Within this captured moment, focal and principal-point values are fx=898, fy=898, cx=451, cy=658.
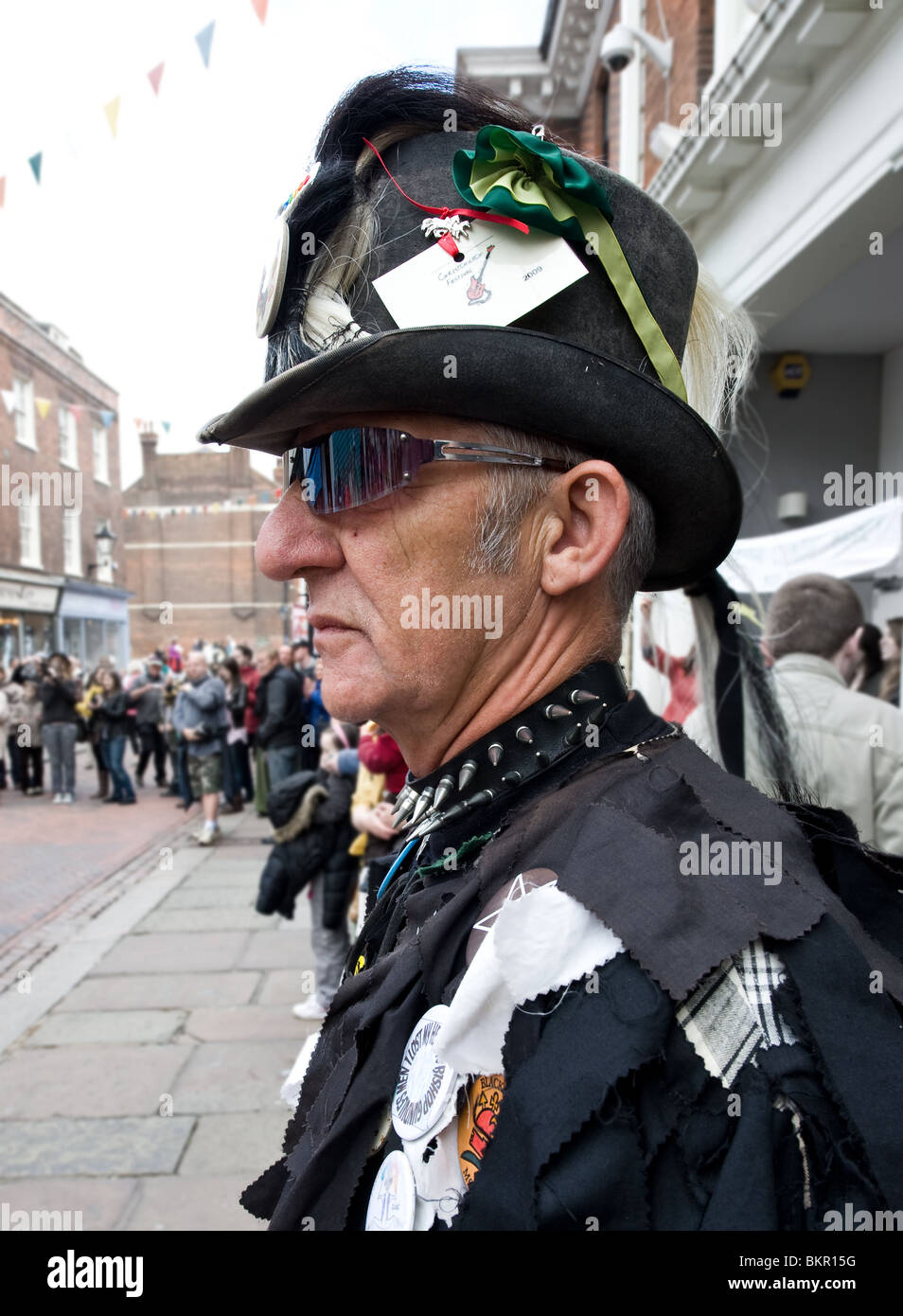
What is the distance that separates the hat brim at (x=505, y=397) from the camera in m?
1.08

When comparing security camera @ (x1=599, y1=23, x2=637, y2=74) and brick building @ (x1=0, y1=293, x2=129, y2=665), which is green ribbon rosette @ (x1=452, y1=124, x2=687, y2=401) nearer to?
security camera @ (x1=599, y1=23, x2=637, y2=74)

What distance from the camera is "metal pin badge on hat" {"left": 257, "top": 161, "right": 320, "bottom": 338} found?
3.97ft

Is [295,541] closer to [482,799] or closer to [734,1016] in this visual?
[482,799]

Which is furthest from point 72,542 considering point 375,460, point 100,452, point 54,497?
point 375,460

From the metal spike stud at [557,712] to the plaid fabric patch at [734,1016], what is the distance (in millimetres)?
390

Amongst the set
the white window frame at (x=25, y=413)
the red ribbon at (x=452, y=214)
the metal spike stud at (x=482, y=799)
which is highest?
the white window frame at (x=25, y=413)

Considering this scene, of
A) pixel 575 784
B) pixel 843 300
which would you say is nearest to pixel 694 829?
pixel 575 784

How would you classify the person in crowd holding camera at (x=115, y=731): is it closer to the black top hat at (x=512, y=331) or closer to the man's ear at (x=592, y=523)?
the black top hat at (x=512, y=331)

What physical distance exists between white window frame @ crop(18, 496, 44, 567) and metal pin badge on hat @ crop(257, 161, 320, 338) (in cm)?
2472

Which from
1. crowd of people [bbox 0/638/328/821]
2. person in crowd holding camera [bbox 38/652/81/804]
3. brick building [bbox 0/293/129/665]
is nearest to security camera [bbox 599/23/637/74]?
crowd of people [bbox 0/638/328/821]

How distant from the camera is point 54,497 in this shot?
25.5 m

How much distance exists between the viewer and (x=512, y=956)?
0.84 metres

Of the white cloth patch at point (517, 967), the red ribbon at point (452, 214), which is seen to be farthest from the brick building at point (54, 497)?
the white cloth patch at point (517, 967)

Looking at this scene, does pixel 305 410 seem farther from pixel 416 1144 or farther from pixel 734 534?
pixel 416 1144
